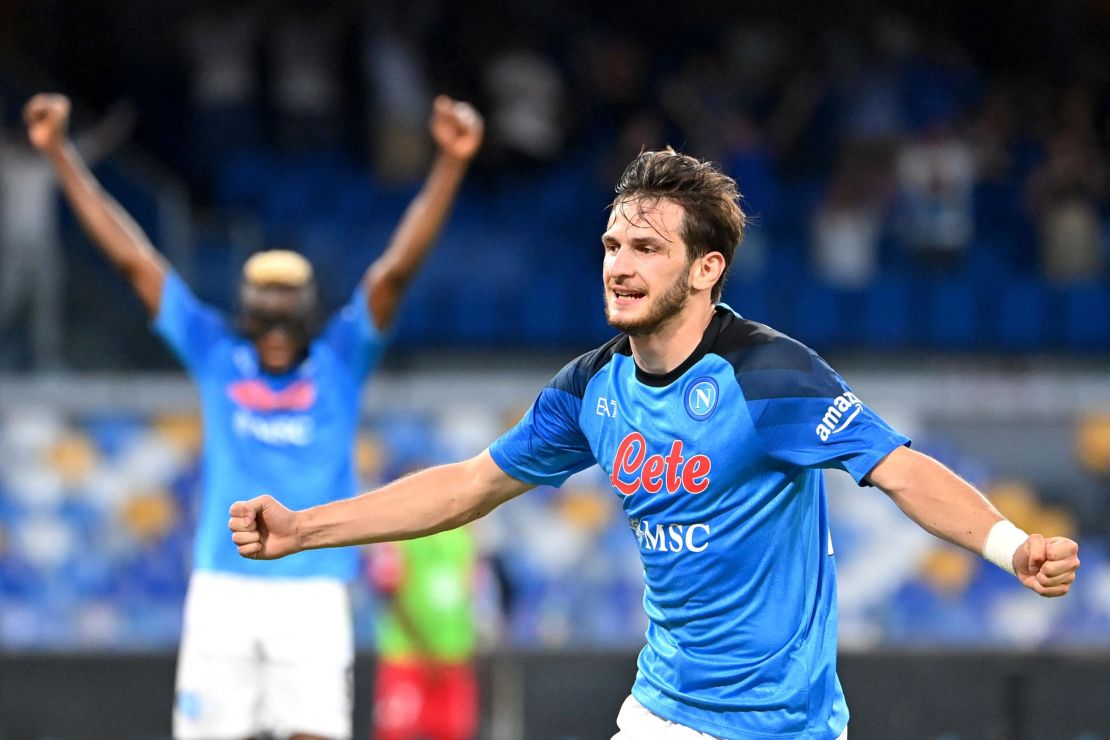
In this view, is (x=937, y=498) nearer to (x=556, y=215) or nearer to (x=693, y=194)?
(x=693, y=194)

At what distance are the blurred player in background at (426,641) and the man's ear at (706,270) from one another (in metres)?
4.70

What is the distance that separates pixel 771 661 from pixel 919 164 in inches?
389

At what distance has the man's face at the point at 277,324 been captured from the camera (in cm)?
658

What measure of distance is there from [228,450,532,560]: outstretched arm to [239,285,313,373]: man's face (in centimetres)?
219

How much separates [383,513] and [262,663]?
214 cm

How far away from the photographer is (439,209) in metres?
6.46

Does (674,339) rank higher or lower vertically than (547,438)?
higher

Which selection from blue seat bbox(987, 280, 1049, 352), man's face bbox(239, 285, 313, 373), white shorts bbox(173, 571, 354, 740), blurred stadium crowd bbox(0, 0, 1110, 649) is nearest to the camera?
white shorts bbox(173, 571, 354, 740)

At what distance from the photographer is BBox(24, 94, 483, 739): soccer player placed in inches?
246

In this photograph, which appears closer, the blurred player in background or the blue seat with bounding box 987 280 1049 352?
the blurred player in background

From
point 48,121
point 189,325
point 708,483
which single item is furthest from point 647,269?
point 48,121

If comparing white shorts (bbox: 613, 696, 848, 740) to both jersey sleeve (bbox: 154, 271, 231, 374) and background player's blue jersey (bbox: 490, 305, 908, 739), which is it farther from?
jersey sleeve (bbox: 154, 271, 231, 374)

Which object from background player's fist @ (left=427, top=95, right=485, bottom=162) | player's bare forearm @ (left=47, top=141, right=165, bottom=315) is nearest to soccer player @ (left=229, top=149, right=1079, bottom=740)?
background player's fist @ (left=427, top=95, right=485, bottom=162)

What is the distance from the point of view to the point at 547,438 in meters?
4.47
